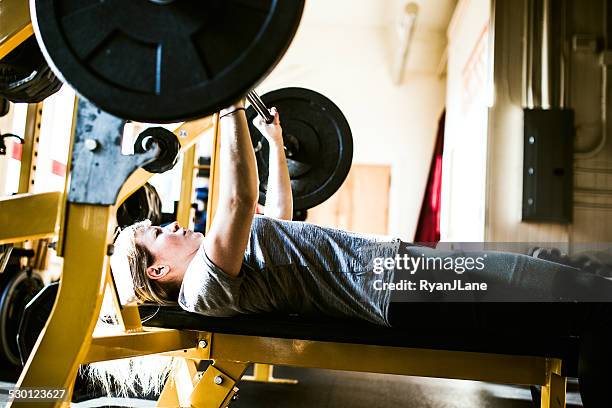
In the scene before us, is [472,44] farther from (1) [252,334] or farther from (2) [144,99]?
(2) [144,99]

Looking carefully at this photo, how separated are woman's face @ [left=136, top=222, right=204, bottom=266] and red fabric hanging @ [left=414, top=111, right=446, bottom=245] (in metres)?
4.83

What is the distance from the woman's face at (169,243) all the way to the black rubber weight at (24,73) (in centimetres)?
48

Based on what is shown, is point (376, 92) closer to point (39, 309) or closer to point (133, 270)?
point (133, 270)

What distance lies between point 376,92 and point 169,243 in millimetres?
5266

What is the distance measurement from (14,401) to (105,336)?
27 cm

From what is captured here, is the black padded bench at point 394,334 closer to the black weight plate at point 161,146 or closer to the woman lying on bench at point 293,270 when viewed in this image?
the woman lying on bench at point 293,270

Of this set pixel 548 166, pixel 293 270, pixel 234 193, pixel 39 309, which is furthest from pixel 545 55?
pixel 39 309

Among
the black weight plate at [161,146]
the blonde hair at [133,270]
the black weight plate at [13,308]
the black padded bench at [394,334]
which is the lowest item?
the black weight plate at [13,308]

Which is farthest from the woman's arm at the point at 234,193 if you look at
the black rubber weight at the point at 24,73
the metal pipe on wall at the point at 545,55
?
the metal pipe on wall at the point at 545,55

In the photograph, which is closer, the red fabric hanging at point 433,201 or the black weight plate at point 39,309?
the black weight plate at point 39,309

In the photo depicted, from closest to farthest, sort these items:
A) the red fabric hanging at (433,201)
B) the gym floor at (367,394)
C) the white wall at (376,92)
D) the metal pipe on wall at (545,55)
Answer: the gym floor at (367,394) → the metal pipe on wall at (545,55) → the red fabric hanging at (433,201) → the white wall at (376,92)

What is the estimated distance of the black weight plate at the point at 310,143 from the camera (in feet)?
7.84

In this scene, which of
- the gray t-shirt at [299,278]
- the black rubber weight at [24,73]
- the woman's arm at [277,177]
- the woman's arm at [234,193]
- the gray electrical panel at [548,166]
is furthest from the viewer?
the gray electrical panel at [548,166]

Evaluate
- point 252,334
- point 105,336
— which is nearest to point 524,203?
point 252,334
